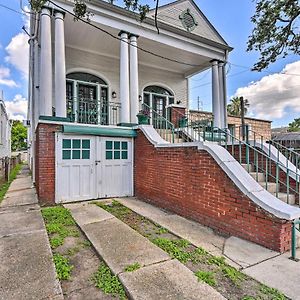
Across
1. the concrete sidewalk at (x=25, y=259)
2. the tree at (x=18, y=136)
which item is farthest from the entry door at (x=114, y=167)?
the tree at (x=18, y=136)

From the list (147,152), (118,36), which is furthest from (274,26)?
(147,152)

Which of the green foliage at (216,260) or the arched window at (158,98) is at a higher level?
the arched window at (158,98)

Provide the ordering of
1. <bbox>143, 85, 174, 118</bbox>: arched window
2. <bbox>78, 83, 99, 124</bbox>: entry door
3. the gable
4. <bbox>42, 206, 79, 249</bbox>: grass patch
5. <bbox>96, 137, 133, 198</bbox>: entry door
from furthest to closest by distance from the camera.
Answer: <bbox>143, 85, 174, 118</bbox>: arched window → the gable → <bbox>78, 83, 99, 124</bbox>: entry door → <bbox>96, 137, 133, 198</bbox>: entry door → <bbox>42, 206, 79, 249</bbox>: grass patch

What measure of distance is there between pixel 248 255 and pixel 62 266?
2441 millimetres

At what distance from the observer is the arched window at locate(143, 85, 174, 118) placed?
1087 centimetres

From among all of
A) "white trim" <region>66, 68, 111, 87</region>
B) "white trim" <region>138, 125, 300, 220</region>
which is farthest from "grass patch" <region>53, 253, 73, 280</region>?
"white trim" <region>66, 68, 111, 87</region>

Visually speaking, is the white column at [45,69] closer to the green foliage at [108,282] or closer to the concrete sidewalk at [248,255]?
the concrete sidewalk at [248,255]

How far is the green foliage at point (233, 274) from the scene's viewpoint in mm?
2479

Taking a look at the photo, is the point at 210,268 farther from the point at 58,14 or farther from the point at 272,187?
the point at 58,14

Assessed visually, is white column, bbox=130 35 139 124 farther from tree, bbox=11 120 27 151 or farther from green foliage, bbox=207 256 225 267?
tree, bbox=11 120 27 151

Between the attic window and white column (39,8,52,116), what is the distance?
5.28 m

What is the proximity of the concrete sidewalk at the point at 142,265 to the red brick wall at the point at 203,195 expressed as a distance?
4.45 feet

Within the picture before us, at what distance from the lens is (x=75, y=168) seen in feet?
20.2

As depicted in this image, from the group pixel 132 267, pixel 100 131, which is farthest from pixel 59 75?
pixel 132 267
